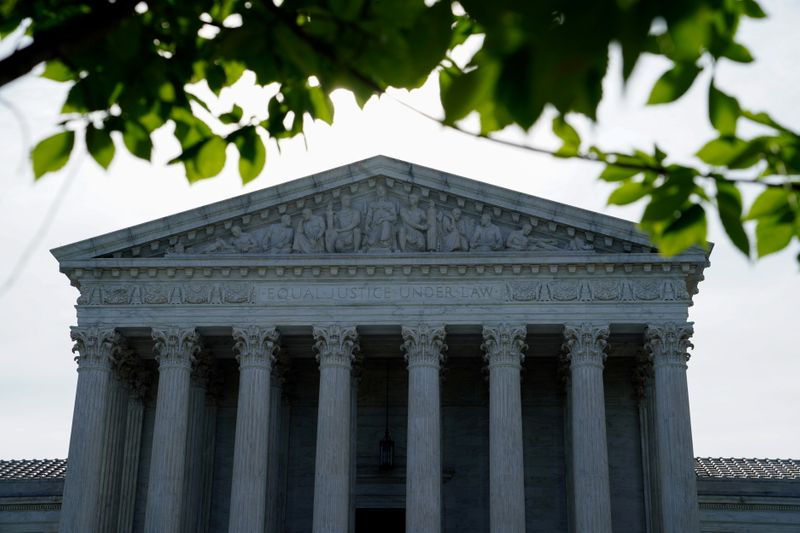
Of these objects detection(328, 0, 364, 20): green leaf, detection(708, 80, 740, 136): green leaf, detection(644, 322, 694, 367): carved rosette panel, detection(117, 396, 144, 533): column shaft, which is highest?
detection(644, 322, 694, 367): carved rosette panel

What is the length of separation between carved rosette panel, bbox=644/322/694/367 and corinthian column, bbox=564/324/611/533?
64.6 inches

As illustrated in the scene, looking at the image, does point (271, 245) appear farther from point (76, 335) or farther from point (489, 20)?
point (489, 20)

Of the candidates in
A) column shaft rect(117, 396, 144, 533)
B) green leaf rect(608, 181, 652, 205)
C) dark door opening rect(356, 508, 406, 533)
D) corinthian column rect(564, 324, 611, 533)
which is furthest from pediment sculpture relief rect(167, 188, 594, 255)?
green leaf rect(608, 181, 652, 205)

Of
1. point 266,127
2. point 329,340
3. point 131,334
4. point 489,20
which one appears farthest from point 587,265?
point 489,20

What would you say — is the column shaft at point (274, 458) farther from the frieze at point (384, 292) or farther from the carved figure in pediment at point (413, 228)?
the carved figure in pediment at point (413, 228)

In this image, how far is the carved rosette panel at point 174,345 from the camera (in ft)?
115

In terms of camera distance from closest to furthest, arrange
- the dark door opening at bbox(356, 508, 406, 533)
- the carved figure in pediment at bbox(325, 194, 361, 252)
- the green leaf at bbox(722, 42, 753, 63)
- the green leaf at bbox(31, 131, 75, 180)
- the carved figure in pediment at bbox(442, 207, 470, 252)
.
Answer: the green leaf at bbox(722, 42, 753, 63)
the green leaf at bbox(31, 131, 75, 180)
the carved figure in pediment at bbox(442, 207, 470, 252)
the carved figure in pediment at bbox(325, 194, 361, 252)
the dark door opening at bbox(356, 508, 406, 533)

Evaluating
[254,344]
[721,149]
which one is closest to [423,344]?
A: [254,344]

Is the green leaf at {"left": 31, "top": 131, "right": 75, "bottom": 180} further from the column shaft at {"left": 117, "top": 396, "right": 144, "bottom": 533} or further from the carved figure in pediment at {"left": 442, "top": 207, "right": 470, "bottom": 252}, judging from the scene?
the column shaft at {"left": 117, "top": 396, "right": 144, "bottom": 533}

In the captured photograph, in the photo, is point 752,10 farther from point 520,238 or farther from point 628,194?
point 520,238

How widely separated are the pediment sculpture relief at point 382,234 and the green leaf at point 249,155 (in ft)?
94.4

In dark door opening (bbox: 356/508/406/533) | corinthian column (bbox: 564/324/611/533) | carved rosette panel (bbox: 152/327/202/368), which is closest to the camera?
corinthian column (bbox: 564/324/611/533)

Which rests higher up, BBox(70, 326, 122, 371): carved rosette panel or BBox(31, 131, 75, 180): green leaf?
BBox(70, 326, 122, 371): carved rosette panel

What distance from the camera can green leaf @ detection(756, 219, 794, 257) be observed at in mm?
5195
